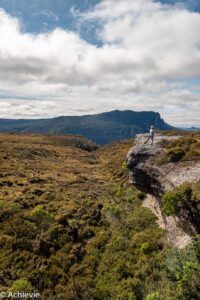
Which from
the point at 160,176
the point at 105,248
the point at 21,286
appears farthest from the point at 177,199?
the point at 21,286

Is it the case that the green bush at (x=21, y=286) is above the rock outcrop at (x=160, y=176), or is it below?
below

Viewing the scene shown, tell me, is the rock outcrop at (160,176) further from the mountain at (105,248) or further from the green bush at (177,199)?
the green bush at (177,199)

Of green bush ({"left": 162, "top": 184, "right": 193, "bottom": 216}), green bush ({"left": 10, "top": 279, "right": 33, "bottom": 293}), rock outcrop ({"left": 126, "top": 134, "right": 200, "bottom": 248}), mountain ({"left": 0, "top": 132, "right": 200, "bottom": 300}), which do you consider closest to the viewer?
mountain ({"left": 0, "top": 132, "right": 200, "bottom": 300})

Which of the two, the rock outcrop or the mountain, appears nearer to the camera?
the mountain

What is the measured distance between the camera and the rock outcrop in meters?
15.3

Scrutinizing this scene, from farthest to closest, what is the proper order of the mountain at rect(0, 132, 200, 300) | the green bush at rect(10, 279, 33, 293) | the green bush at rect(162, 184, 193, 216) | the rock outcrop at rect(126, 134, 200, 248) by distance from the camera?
1. the rock outcrop at rect(126, 134, 200, 248)
2. the green bush at rect(162, 184, 193, 216)
3. the green bush at rect(10, 279, 33, 293)
4. the mountain at rect(0, 132, 200, 300)

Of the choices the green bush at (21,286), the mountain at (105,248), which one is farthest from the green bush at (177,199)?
the green bush at (21,286)

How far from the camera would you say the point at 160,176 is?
59.9ft

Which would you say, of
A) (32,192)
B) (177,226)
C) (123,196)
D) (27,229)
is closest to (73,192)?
(32,192)

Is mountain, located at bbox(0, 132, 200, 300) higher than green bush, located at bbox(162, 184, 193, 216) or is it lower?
lower

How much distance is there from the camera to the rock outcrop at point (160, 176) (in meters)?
15.3

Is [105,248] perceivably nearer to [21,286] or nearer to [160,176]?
[21,286]

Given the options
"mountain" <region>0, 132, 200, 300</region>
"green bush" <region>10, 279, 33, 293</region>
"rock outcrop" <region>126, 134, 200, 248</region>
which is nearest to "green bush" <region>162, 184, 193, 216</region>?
"mountain" <region>0, 132, 200, 300</region>

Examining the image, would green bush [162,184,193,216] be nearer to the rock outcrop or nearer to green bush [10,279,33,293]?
the rock outcrop
